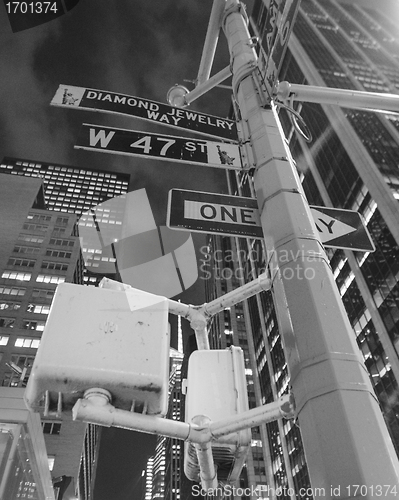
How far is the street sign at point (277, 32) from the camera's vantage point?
140 inches

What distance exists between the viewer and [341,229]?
12.7ft

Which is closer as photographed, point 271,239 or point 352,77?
point 271,239

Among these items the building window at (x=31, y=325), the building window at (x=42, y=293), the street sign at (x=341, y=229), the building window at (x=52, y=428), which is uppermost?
the building window at (x=42, y=293)

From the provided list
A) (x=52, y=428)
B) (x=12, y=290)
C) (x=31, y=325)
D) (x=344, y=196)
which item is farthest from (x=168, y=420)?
(x=12, y=290)

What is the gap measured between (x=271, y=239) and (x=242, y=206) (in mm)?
765

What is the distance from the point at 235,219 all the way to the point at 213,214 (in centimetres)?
23

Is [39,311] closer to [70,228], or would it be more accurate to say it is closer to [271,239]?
[70,228]

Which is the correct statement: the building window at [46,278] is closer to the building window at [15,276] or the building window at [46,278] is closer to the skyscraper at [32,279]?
the skyscraper at [32,279]

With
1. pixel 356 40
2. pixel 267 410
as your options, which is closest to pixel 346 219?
pixel 267 410

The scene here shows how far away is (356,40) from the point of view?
10712 centimetres

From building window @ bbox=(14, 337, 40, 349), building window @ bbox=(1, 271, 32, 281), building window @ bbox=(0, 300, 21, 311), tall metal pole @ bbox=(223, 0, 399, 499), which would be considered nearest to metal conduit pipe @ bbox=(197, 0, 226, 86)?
tall metal pole @ bbox=(223, 0, 399, 499)

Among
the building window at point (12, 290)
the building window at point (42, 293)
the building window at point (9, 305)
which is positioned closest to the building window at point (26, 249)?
the building window at point (12, 290)

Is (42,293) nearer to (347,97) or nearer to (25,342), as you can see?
(25,342)

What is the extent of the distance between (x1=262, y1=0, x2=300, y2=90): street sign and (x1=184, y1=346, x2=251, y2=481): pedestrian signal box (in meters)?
2.81
